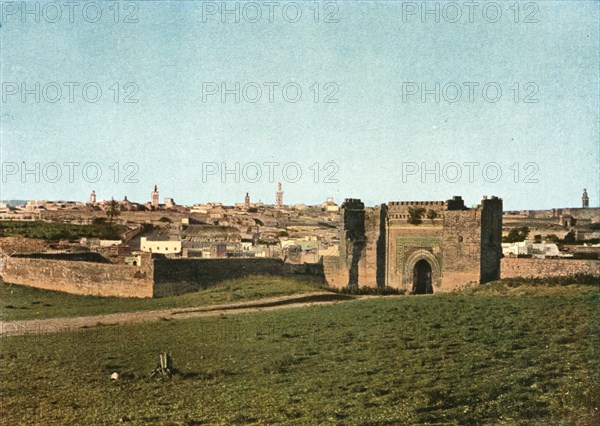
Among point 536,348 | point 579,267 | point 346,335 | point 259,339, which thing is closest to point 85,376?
point 259,339

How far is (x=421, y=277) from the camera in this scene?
2808 cm

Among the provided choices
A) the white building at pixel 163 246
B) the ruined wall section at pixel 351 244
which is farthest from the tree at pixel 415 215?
the white building at pixel 163 246

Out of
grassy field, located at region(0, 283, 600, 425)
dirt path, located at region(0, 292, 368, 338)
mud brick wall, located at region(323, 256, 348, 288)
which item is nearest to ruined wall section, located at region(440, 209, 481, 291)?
mud brick wall, located at region(323, 256, 348, 288)

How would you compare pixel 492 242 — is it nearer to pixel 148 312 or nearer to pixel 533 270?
pixel 533 270

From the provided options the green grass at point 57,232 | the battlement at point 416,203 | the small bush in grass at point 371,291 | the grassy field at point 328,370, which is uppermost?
the battlement at point 416,203

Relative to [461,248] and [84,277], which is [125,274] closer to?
[84,277]

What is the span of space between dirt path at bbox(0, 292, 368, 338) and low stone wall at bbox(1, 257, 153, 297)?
3925 mm

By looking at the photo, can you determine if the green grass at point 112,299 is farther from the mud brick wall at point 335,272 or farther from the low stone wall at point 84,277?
the mud brick wall at point 335,272

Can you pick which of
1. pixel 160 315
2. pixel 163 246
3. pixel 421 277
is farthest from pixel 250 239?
pixel 160 315

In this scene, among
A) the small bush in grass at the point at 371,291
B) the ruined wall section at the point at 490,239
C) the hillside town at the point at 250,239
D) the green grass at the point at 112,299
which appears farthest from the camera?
the hillside town at the point at 250,239

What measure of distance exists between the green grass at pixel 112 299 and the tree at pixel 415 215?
537 cm

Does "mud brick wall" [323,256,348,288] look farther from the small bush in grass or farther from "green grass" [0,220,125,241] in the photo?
"green grass" [0,220,125,241]

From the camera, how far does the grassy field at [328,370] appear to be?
24.6ft

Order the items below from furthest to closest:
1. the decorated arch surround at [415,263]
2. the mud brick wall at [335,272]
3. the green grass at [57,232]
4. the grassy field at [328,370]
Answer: the green grass at [57,232]
the mud brick wall at [335,272]
the decorated arch surround at [415,263]
the grassy field at [328,370]
